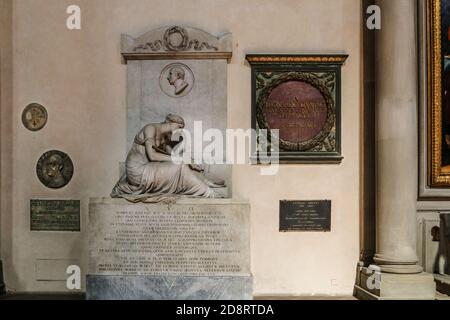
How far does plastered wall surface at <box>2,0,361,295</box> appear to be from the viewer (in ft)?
17.2

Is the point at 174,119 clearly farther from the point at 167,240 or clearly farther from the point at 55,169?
the point at 55,169

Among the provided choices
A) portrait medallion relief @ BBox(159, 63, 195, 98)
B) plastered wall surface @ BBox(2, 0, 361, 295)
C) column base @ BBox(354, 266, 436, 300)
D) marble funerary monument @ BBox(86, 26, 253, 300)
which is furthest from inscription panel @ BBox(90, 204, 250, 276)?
portrait medallion relief @ BBox(159, 63, 195, 98)

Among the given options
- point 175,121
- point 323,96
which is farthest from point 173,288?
point 323,96

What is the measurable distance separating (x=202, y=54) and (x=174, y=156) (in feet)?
4.11

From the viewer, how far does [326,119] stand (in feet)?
17.2

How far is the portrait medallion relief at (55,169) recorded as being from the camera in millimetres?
5312

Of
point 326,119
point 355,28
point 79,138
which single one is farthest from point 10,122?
point 355,28

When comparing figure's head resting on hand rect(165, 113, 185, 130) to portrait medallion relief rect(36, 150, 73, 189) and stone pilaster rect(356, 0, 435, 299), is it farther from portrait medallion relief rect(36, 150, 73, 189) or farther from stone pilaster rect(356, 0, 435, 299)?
stone pilaster rect(356, 0, 435, 299)

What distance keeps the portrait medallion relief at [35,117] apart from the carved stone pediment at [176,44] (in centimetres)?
115

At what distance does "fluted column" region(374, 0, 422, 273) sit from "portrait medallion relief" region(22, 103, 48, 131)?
12.4ft

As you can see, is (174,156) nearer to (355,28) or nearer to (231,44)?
(231,44)

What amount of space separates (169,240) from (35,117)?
2254 mm

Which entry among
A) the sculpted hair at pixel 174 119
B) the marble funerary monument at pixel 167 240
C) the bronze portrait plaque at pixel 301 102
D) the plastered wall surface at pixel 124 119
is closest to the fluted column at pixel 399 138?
the plastered wall surface at pixel 124 119

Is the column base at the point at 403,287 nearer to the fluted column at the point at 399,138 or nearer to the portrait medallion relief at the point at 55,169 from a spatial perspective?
the fluted column at the point at 399,138
